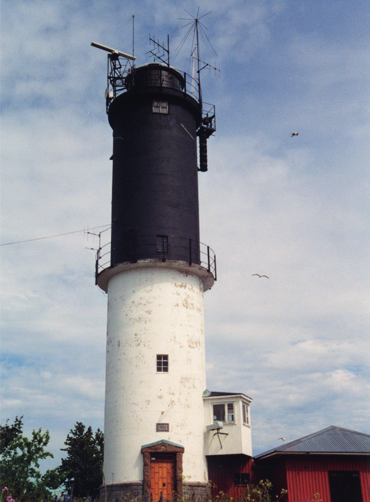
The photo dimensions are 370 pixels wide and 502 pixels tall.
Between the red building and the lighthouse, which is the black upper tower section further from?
the red building

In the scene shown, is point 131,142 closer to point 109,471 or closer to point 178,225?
point 178,225

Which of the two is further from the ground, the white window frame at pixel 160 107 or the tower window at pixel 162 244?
the white window frame at pixel 160 107

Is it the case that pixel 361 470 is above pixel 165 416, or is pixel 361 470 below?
below

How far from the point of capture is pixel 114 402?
29.4 m

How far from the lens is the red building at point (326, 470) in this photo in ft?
89.5

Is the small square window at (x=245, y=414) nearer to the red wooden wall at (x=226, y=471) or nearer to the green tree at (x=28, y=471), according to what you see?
the red wooden wall at (x=226, y=471)

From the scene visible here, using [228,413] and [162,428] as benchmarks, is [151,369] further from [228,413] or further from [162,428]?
[228,413]

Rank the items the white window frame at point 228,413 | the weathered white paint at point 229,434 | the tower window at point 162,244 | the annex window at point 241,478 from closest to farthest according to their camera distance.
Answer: the weathered white paint at point 229,434, the annex window at point 241,478, the white window frame at point 228,413, the tower window at point 162,244

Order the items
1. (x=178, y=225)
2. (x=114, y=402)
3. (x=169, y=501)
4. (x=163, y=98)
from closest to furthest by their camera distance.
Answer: (x=169, y=501) → (x=114, y=402) → (x=178, y=225) → (x=163, y=98)

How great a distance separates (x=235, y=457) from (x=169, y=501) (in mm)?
5754

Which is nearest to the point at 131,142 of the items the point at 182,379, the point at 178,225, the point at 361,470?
the point at 178,225

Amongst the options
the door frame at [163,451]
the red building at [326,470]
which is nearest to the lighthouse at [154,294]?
the door frame at [163,451]

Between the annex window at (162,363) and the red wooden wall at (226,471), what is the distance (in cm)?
508

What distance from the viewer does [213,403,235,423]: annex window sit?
1195 inches
